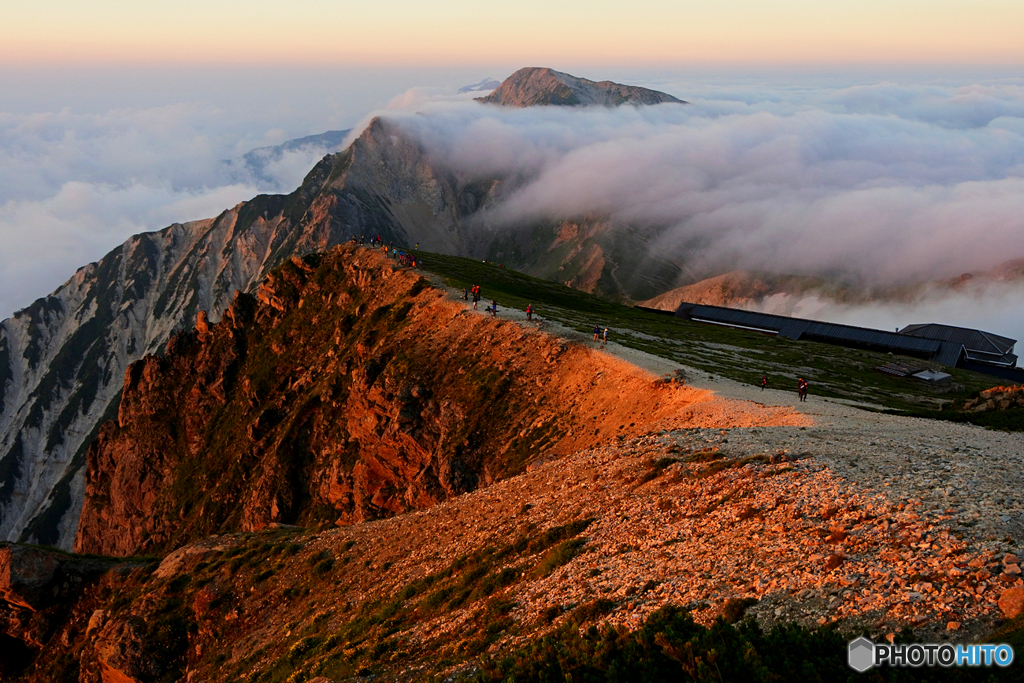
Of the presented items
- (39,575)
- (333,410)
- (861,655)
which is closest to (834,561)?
(861,655)

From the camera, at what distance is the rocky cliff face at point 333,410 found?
69500mm

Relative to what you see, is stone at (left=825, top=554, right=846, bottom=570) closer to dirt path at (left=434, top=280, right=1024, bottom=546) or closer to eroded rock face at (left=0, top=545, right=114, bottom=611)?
dirt path at (left=434, top=280, right=1024, bottom=546)

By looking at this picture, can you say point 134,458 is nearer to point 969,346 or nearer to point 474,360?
point 474,360

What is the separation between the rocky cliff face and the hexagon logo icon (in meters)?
31.3

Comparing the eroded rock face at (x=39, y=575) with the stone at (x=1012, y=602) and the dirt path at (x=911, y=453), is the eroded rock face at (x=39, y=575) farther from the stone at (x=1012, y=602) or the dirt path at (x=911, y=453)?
the stone at (x=1012, y=602)

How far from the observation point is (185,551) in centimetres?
5928

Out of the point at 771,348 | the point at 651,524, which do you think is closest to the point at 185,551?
the point at 651,524

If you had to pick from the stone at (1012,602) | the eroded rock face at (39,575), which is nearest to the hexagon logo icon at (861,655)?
the stone at (1012,602)

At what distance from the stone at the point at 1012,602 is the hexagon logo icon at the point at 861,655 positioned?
4.20 metres

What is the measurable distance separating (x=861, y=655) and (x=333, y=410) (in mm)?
94901

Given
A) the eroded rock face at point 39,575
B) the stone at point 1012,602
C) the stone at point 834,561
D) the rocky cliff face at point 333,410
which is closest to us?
→ the stone at point 1012,602

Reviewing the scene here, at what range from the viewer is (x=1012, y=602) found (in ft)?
67.3

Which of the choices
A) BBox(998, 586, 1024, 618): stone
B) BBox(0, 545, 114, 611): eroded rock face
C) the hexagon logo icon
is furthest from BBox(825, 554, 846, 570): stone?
BBox(0, 545, 114, 611): eroded rock face

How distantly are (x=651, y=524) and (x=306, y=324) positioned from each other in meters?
112
